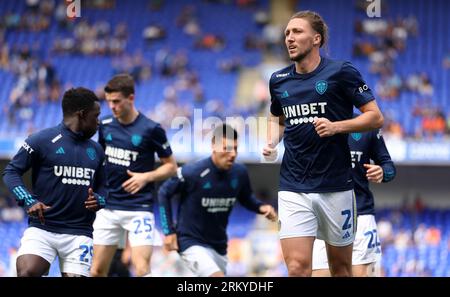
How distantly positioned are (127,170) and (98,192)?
2.04 m

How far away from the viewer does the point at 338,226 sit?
26.3ft

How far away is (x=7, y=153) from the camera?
2486 centimetres

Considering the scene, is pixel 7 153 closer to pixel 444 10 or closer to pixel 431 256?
pixel 431 256

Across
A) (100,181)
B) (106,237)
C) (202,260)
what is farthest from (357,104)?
(106,237)

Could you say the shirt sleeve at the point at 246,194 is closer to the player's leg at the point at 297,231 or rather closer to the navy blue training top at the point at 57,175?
the navy blue training top at the point at 57,175

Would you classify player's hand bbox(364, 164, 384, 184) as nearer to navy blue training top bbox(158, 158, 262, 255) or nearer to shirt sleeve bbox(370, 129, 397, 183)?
shirt sleeve bbox(370, 129, 397, 183)

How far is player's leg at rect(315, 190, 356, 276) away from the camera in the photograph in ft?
26.1

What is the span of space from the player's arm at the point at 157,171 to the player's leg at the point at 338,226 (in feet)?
10.0

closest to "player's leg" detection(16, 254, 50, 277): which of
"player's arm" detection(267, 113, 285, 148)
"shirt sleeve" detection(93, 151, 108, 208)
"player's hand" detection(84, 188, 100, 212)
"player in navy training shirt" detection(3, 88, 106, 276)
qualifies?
"player in navy training shirt" detection(3, 88, 106, 276)

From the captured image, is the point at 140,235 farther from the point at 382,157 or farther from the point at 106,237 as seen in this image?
the point at 382,157

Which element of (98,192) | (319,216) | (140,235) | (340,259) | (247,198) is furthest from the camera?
(247,198)

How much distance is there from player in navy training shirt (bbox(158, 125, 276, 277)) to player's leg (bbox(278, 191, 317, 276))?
3.19m

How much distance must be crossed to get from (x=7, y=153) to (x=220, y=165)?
48.7 feet
